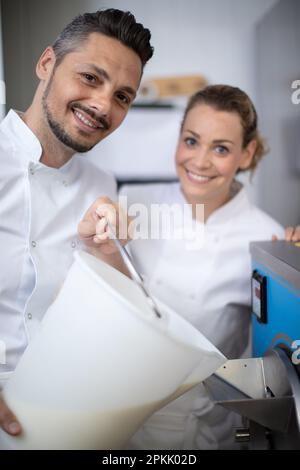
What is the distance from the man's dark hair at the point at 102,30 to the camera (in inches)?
43.6

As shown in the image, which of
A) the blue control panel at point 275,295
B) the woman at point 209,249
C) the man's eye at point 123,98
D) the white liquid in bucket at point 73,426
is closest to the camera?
the white liquid in bucket at point 73,426

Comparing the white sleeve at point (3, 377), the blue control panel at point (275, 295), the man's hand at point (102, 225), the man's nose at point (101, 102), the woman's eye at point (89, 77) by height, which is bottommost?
the white sleeve at point (3, 377)

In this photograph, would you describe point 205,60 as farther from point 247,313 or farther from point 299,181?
point 247,313

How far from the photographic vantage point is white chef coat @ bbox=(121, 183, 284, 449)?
4.09ft

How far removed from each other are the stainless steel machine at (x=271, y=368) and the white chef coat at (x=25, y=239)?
42 cm

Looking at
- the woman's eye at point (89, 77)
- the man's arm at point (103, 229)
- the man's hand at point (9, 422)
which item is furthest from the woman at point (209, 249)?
the man's hand at point (9, 422)

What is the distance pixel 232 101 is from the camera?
1.27 metres

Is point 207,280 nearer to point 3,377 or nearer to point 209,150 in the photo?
point 209,150

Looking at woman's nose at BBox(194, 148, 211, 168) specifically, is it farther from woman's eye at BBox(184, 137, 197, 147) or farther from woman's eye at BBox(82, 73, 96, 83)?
woman's eye at BBox(82, 73, 96, 83)

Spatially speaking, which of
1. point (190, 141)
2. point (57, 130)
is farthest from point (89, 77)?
point (190, 141)

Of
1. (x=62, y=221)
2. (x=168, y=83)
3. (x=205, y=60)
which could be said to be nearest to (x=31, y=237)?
(x=62, y=221)

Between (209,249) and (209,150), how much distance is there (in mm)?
275

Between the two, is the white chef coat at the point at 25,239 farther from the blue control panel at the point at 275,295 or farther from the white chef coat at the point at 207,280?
the blue control panel at the point at 275,295
